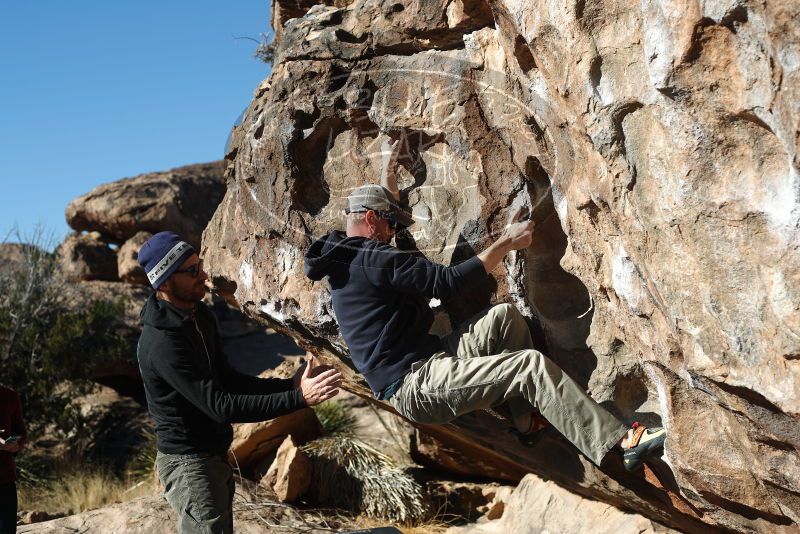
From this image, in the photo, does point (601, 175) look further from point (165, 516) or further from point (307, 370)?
point (165, 516)

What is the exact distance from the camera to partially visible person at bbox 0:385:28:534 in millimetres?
5043

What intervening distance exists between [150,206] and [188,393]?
11.1m

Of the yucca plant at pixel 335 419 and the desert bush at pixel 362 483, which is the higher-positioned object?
the yucca plant at pixel 335 419

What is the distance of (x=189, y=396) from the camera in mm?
3973

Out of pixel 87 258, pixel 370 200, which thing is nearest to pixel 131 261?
pixel 87 258

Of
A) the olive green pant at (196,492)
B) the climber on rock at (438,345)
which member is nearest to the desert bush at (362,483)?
the climber on rock at (438,345)

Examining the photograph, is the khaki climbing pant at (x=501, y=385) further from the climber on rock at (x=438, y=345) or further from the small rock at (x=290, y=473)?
the small rock at (x=290, y=473)

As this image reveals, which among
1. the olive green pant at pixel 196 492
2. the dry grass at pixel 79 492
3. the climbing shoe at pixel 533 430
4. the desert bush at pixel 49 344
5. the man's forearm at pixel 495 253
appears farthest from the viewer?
the desert bush at pixel 49 344

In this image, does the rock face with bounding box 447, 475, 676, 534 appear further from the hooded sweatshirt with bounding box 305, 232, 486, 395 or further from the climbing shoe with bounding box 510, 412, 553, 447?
the hooded sweatshirt with bounding box 305, 232, 486, 395

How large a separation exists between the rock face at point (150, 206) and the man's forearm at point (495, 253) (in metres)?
10.3

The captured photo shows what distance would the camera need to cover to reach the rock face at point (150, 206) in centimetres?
1441

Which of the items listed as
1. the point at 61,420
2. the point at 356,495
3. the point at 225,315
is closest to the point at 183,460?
the point at 356,495

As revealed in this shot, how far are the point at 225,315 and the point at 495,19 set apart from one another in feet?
38.6

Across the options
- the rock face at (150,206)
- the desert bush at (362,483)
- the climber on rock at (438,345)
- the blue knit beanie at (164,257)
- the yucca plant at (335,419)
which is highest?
the rock face at (150,206)
